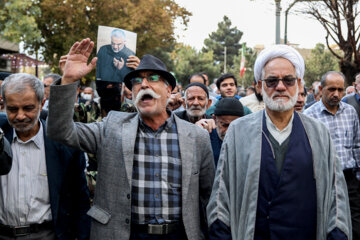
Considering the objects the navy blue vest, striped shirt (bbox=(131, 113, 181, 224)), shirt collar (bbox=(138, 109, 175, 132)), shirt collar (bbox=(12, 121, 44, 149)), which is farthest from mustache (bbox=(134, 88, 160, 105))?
the navy blue vest

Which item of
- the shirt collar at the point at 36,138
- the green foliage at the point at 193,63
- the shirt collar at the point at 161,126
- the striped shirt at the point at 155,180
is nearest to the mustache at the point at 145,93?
the shirt collar at the point at 161,126

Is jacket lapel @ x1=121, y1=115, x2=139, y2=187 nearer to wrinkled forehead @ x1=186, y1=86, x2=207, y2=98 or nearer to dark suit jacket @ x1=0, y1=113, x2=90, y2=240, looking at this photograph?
dark suit jacket @ x1=0, y1=113, x2=90, y2=240

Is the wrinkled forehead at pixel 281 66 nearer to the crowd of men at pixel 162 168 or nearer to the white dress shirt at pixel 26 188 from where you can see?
the crowd of men at pixel 162 168

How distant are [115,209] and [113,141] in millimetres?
479

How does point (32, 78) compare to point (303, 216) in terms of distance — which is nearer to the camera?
point (303, 216)

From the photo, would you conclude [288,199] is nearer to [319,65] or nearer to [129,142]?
[129,142]

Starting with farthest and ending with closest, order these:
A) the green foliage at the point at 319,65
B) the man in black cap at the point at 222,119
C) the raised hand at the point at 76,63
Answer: the green foliage at the point at 319,65 < the man in black cap at the point at 222,119 < the raised hand at the point at 76,63

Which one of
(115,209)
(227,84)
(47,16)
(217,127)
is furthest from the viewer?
(47,16)

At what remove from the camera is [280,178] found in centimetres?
262

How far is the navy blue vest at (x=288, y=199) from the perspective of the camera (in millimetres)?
2600

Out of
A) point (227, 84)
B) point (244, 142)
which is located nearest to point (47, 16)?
point (227, 84)

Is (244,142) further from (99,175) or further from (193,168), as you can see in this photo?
(99,175)

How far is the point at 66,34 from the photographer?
19.0 metres

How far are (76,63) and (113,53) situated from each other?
36.3 inches
